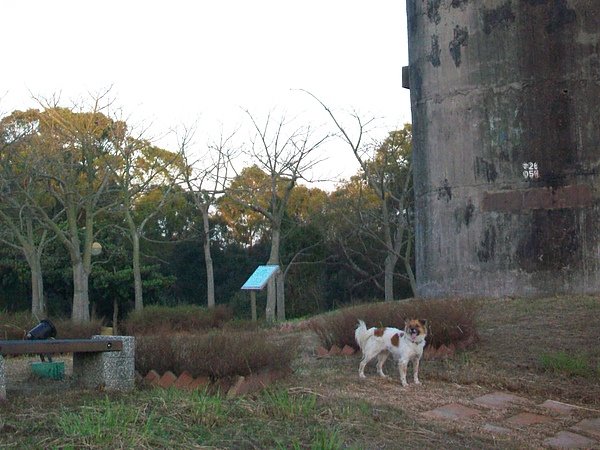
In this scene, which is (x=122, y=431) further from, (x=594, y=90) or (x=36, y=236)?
(x=36, y=236)

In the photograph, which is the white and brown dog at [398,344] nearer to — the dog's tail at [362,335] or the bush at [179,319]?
the dog's tail at [362,335]

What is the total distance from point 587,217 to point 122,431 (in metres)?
12.0

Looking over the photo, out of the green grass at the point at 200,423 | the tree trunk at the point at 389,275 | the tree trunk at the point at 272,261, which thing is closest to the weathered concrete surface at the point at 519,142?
the green grass at the point at 200,423

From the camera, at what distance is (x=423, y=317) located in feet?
38.4

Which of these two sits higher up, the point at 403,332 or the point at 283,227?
the point at 283,227

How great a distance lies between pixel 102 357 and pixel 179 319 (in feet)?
55.4

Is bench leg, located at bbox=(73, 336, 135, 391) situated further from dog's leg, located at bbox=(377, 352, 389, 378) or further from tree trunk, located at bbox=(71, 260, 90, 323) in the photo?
tree trunk, located at bbox=(71, 260, 90, 323)

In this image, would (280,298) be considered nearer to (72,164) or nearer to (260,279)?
(72,164)

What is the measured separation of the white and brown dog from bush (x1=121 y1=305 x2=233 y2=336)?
13.1 meters

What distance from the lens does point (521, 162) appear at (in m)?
16.4

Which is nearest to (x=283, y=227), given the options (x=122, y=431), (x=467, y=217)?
(x=467, y=217)

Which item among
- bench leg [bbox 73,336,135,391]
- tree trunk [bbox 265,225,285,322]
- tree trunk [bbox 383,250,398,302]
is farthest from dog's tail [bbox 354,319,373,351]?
tree trunk [bbox 383,250,398,302]

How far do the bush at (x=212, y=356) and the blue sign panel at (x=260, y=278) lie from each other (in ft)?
38.3

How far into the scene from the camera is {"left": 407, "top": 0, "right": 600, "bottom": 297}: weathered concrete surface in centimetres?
1622
